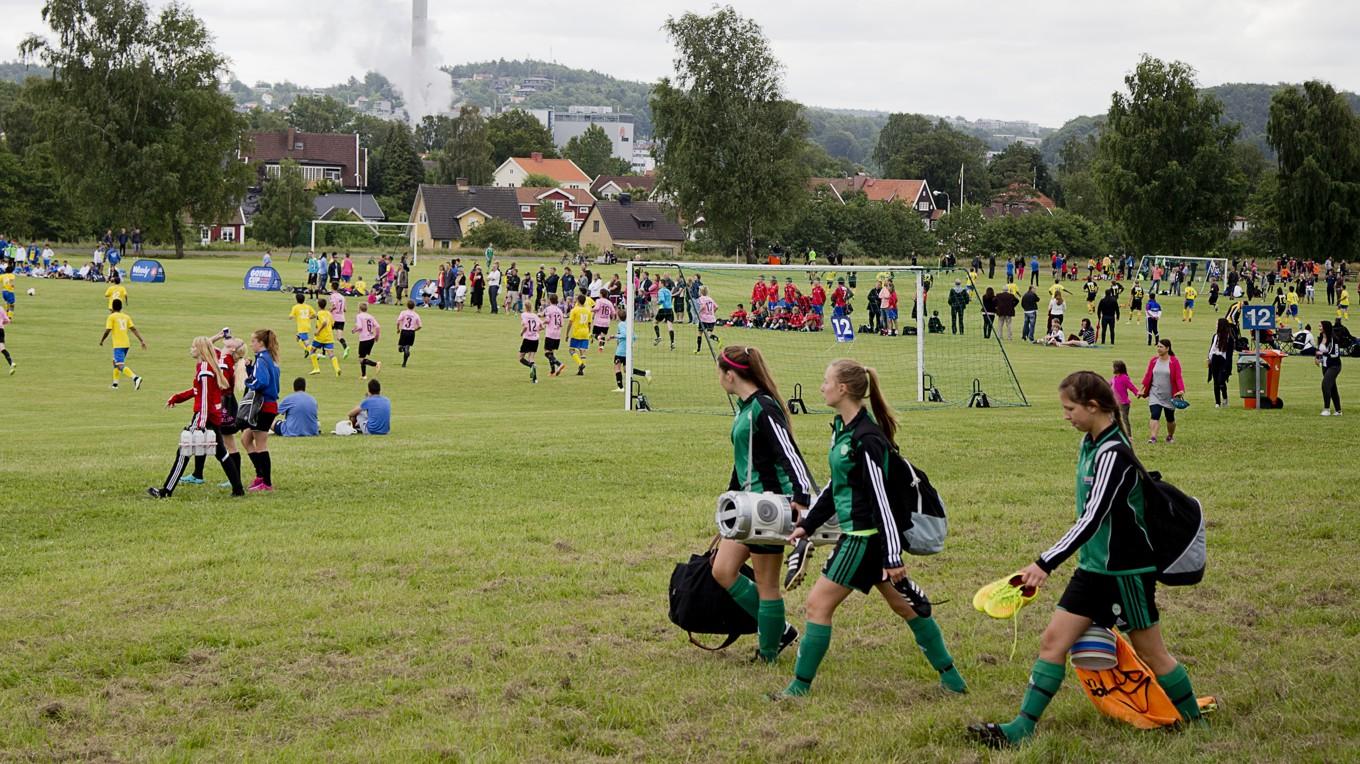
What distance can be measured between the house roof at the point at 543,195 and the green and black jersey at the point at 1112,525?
125838 mm

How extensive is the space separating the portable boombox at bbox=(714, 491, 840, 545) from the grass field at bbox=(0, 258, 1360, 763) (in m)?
0.80

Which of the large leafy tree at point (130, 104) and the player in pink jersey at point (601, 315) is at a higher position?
the large leafy tree at point (130, 104)

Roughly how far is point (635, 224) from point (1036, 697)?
347 feet

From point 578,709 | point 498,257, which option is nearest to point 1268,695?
point 578,709

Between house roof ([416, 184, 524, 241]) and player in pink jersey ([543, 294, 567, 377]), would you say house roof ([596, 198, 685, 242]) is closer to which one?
house roof ([416, 184, 524, 241])

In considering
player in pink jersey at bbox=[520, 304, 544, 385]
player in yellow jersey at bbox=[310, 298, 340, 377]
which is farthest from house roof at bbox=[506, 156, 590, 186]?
player in pink jersey at bbox=[520, 304, 544, 385]

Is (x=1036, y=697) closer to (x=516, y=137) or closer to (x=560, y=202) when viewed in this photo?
(x=560, y=202)

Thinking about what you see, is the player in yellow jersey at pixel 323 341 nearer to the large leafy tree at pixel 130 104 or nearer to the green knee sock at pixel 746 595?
the green knee sock at pixel 746 595

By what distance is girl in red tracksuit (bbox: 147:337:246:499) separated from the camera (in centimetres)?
1298

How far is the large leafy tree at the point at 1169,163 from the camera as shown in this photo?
250 feet

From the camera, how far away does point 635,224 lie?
111 m

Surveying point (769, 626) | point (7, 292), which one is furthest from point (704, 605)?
point (7, 292)

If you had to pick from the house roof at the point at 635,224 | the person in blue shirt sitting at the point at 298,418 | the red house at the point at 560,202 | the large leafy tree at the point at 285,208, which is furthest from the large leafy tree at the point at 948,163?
the person in blue shirt sitting at the point at 298,418

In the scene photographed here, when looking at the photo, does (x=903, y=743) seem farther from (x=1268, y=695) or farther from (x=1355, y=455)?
(x=1355, y=455)
